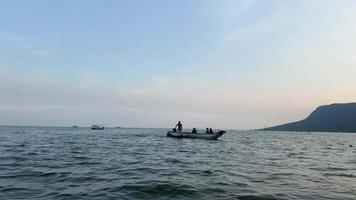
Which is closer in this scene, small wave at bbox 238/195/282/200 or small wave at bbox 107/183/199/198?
small wave at bbox 238/195/282/200

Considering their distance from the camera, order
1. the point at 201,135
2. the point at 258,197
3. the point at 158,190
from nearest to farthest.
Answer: the point at 258,197
the point at 158,190
the point at 201,135

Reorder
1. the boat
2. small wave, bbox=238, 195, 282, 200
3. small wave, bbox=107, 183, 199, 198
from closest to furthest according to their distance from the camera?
small wave, bbox=238, 195, 282, 200, small wave, bbox=107, 183, 199, 198, the boat

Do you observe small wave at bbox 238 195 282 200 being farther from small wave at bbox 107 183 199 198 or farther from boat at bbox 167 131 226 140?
boat at bbox 167 131 226 140

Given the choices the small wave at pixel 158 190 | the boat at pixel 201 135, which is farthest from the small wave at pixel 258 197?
the boat at pixel 201 135

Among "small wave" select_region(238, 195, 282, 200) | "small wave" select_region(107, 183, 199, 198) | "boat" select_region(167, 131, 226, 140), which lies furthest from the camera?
"boat" select_region(167, 131, 226, 140)

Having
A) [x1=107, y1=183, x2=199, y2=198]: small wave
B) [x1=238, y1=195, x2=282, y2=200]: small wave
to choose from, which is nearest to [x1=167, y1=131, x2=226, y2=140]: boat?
[x1=107, y1=183, x2=199, y2=198]: small wave

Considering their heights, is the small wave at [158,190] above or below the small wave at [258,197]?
above

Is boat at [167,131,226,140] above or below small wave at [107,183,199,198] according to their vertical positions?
above

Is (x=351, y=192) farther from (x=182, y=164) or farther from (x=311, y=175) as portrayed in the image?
(x=182, y=164)

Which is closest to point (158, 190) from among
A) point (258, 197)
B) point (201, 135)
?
point (258, 197)

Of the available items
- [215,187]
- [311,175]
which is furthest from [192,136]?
[215,187]

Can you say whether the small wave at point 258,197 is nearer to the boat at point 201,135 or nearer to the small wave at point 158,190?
the small wave at point 158,190

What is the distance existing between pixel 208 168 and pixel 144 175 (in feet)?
19.1

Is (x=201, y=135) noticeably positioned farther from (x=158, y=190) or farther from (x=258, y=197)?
(x=258, y=197)
